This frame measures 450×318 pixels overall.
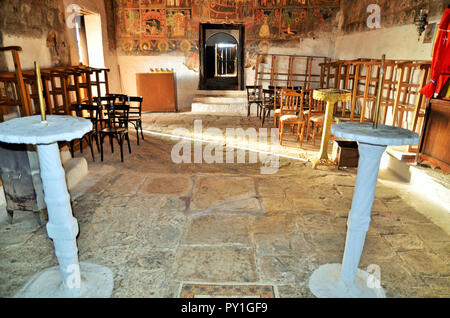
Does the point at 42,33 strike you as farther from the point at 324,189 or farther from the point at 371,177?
the point at 371,177

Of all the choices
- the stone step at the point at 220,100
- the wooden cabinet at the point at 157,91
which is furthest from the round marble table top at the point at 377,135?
the wooden cabinet at the point at 157,91

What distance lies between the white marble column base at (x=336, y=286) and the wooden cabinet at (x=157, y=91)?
781cm

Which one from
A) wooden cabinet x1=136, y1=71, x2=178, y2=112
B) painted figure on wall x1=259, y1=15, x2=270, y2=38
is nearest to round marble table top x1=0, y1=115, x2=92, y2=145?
wooden cabinet x1=136, y1=71, x2=178, y2=112

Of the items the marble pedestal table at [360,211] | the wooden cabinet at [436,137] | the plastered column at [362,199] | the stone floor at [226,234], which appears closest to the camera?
the marble pedestal table at [360,211]

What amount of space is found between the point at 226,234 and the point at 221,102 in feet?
22.9

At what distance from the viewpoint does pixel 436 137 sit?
3748 millimetres

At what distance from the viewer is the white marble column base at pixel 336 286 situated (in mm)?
2049

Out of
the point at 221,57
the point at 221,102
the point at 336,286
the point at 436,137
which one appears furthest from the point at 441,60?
the point at 221,57

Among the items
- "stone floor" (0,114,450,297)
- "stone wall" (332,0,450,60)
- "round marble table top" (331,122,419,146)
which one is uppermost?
"stone wall" (332,0,450,60)

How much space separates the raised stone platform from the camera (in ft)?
29.6

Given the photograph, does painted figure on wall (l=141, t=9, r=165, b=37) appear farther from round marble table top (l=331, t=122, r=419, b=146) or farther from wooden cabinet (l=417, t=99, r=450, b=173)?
round marble table top (l=331, t=122, r=419, b=146)

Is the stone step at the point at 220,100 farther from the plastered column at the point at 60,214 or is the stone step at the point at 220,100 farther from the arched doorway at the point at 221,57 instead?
the plastered column at the point at 60,214

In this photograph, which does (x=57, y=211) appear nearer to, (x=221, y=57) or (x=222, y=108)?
(x=222, y=108)

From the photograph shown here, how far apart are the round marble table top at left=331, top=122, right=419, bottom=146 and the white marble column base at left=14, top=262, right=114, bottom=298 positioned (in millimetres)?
1846
